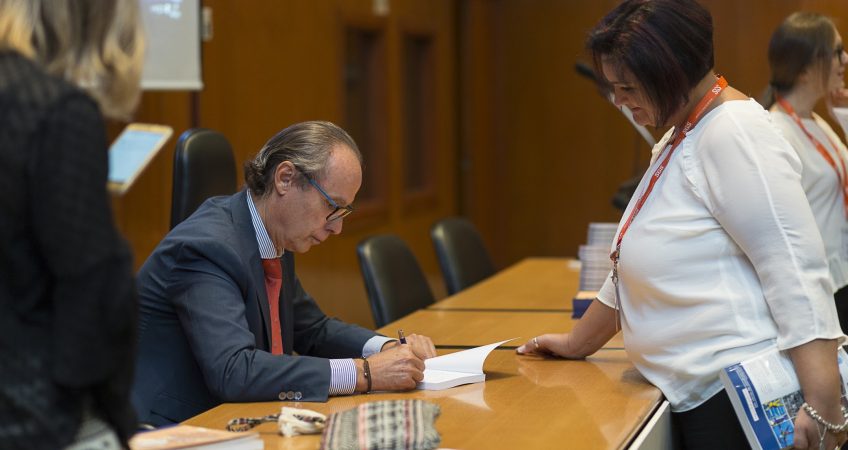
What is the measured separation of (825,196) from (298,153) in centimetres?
209

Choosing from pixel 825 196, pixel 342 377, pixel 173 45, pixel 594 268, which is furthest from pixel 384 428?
pixel 173 45

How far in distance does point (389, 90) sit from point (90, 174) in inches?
246

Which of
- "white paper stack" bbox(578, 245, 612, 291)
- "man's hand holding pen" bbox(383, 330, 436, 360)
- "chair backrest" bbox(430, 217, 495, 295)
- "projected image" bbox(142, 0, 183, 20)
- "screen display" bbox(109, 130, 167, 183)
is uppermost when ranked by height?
"projected image" bbox(142, 0, 183, 20)

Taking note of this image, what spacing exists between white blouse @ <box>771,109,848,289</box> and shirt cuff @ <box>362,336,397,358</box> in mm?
1732

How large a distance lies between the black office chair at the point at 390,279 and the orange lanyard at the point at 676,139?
1.51 m

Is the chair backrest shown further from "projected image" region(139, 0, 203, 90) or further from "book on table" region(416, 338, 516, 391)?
"book on table" region(416, 338, 516, 391)

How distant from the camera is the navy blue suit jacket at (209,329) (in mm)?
2193

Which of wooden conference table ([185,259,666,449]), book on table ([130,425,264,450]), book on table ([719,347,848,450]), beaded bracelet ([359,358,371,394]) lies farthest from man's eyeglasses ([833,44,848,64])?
book on table ([130,425,264,450])

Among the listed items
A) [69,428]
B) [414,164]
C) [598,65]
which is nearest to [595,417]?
[598,65]

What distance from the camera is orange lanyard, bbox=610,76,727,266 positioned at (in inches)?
85.0

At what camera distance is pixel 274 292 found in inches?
100

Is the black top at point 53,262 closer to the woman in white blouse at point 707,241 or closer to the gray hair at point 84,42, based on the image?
the gray hair at point 84,42

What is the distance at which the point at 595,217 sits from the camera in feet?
28.9

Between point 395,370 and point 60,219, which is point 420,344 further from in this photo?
point 60,219
